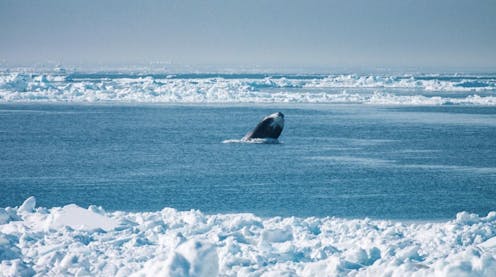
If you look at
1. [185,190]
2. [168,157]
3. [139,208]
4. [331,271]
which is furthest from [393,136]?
[331,271]

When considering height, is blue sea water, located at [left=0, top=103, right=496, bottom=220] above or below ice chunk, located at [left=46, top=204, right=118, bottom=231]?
below

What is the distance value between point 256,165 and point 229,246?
36.9 feet

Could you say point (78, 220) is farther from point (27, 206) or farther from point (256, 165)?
point (256, 165)

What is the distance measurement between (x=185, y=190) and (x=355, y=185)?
3354 millimetres

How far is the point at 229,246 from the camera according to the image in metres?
9.35

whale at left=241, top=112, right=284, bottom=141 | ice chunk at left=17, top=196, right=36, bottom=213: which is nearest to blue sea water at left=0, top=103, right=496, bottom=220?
whale at left=241, top=112, right=284, bottom=141

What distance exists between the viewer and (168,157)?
22.7 m

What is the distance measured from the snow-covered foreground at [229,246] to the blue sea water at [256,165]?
2570 millimetres

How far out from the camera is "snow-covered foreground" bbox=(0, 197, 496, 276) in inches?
316

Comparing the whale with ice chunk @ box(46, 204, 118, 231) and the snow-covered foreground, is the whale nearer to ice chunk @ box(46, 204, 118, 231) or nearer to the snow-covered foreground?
the snow-covered foreground

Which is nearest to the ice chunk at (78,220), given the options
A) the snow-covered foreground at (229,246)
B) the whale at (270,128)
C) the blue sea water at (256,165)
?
the snow-covered foreground at (229,246)

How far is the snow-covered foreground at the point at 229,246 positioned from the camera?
316 inches

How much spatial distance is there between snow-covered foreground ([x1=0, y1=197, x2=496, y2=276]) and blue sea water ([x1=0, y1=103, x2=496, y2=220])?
257 centimetres

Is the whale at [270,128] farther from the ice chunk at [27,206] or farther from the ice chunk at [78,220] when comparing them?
the ice chunk at [78,220]
